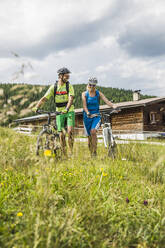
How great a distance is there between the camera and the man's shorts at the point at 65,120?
5.01m

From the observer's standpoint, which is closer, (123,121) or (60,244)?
(60,244)

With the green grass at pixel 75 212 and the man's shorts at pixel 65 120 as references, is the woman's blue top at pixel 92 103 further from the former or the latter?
the green grass at pixel 75 212

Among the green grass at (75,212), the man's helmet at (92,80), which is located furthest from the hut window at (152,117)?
the green grass at (75,212)

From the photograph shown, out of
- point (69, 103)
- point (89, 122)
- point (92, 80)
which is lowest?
point (89, 122)

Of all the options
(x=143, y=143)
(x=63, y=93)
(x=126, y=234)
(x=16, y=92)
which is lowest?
(x=126, y=234)

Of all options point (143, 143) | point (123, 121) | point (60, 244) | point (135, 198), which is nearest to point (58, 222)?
point (60, 244)

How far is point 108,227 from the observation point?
1.82m

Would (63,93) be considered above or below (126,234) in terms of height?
above

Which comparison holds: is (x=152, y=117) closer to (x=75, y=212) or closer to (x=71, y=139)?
(x=71, y=139)

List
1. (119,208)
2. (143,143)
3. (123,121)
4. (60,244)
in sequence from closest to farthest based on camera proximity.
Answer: (60,244) → (119,208) → (143,143) → (123,121)

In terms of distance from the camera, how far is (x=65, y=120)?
5.33m

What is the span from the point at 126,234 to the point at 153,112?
26.6m

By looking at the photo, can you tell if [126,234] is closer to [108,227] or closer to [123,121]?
[108,227]

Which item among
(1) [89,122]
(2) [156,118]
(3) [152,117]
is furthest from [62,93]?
(2) [156,118]
